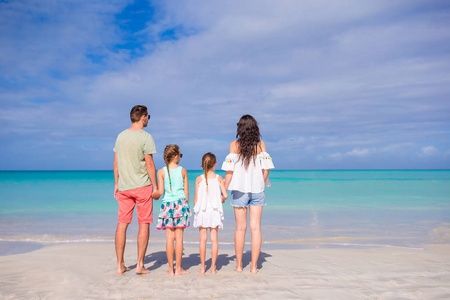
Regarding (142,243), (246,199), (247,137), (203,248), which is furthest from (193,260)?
(247,137)

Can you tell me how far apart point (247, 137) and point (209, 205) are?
3.35 feet

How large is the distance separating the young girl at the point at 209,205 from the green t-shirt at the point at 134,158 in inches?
27.6

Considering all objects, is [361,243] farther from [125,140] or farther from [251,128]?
[125,140]

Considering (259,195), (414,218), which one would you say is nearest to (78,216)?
(259,195)

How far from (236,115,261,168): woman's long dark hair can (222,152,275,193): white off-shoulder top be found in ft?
0.25

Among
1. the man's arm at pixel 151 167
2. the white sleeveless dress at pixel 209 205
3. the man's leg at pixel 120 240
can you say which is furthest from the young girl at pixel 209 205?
the man's leg at pixel 120 240

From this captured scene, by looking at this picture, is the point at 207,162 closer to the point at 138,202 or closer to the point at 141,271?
the point at 138,202

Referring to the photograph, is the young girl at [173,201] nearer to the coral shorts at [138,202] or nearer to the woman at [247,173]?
the coral shorts at [138,202]

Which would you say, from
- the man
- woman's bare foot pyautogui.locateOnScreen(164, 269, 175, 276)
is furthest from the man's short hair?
woman's bare foot pyautogui.locateOnScreen(164, 269, 175, 276)

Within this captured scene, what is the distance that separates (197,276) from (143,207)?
1116 mm

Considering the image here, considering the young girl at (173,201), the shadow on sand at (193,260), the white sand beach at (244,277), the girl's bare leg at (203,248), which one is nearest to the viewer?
the white sand beach at (244,277)

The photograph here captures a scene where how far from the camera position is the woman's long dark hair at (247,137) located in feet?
14.1

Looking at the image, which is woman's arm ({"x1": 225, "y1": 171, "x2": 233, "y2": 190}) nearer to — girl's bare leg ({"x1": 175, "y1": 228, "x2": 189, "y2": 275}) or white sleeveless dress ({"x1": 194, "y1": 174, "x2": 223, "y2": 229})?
white sleeveless dress ({"x1": 194, "y1": 174, "x2": 223, "y2": 229})

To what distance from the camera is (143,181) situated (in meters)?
4.21
